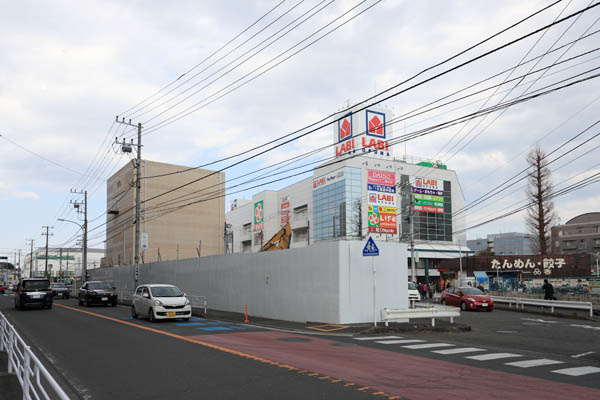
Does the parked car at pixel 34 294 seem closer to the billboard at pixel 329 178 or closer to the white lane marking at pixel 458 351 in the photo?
the white lane marking at pixel 458 351

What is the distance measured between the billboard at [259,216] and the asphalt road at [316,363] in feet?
238

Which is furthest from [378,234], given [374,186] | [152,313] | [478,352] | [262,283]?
[478,352]

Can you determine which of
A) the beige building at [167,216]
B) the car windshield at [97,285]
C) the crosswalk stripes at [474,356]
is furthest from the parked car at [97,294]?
the beige building at [167,216]

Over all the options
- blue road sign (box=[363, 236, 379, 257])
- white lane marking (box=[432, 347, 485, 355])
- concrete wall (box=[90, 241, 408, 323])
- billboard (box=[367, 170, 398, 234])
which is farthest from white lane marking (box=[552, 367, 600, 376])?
billboard (box=[367, 170, 398, 234])

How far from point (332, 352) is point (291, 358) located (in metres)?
1.42

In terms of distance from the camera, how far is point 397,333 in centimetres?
1593

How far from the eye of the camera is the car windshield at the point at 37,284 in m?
28.4

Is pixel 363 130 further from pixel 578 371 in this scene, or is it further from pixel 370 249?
pixel 578 371

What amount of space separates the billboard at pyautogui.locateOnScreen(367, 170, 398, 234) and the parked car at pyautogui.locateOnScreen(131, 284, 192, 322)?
4635cm

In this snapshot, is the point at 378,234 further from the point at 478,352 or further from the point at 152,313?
the point at 478,352

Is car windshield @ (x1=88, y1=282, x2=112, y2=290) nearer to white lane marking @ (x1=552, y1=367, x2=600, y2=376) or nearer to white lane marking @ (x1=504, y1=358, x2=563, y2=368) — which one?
white lane marking @ (x1=504, y1=358, x2=563, y2=368)

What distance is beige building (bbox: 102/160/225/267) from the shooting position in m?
66.4

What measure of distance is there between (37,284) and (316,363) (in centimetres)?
2513

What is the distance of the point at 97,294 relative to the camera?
30.6m
